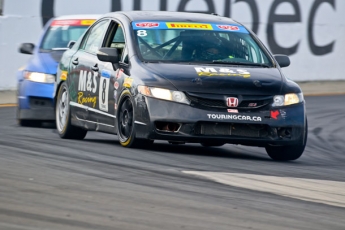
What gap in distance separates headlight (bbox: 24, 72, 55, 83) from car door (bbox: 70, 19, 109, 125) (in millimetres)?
1752

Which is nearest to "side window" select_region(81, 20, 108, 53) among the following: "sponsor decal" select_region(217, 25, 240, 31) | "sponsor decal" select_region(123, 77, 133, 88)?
"sponsor decal" select_region(123, 77, 133, 88)

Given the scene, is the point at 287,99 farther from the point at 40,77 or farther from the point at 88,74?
the point at 40,77

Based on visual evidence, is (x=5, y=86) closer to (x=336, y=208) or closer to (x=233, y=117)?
(x=233, y=117)

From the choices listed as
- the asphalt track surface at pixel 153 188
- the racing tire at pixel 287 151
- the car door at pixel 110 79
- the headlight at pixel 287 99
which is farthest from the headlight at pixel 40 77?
the headlight at pixel 287 99

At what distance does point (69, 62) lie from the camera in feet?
39.6

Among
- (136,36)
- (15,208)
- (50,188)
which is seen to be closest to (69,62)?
(136,36)

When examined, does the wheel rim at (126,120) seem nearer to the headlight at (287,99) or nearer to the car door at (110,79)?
the car door at (110,79)

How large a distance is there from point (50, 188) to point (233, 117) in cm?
297

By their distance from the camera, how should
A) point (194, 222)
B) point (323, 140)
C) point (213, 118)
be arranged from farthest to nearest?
point (323, 140)
point (213, 118)
point (194, 222)

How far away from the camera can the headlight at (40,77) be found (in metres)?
13.7

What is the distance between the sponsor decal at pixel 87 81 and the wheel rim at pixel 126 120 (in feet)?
2.73

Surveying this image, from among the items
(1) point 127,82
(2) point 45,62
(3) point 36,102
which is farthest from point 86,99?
(2) point 45,62

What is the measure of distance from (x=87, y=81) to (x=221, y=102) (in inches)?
79.4

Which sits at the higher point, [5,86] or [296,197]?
[296,197]
